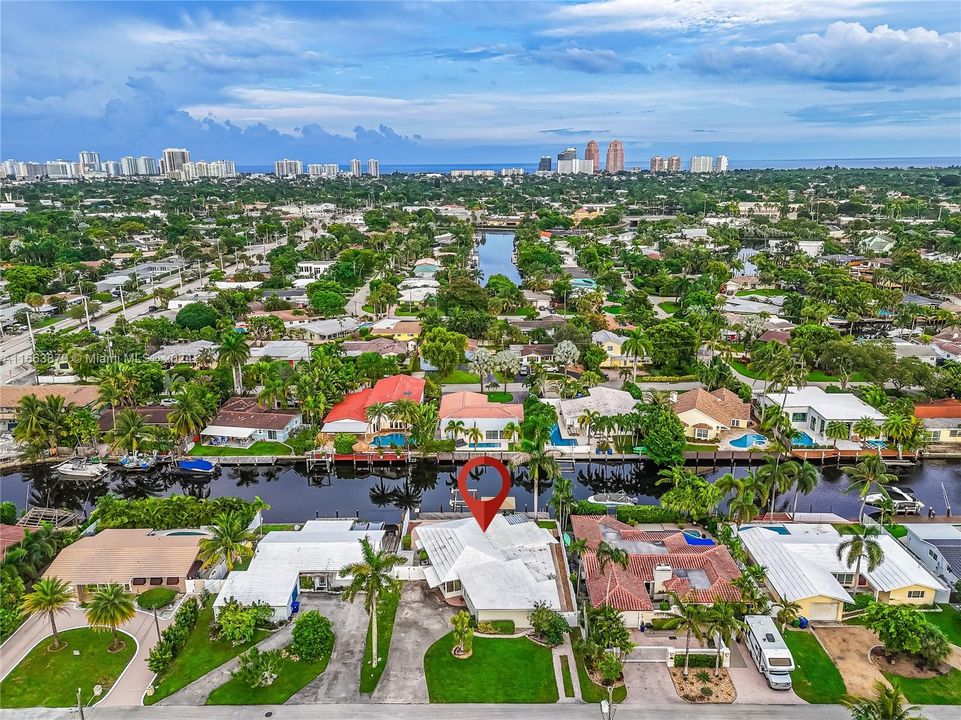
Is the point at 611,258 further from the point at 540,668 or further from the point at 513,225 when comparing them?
the point at 540,668

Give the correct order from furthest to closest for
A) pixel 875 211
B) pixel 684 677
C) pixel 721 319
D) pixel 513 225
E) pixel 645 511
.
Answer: pixel 513 225 → pixel 875 211 → pixel 721 319 → pixel 645 511 → pixel 684 677

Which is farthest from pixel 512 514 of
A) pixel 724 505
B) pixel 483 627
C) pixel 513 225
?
pixel 513 225

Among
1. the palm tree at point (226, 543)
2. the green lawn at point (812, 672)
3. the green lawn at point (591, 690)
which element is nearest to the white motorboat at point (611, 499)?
the green lawn at point (812, 672)

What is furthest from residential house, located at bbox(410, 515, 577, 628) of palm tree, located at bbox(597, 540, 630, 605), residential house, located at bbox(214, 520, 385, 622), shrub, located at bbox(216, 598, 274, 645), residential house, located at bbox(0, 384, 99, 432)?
residential house, located at bbox(0, 384, 99, 432)

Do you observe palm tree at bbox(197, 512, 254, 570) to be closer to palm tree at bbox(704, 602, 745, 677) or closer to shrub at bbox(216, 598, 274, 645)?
shrub at bbox(216, 598, 274, 645)

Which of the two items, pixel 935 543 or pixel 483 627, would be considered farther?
pixel 935 543

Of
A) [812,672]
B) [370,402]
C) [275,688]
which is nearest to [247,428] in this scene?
[370,402]
